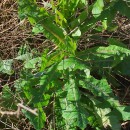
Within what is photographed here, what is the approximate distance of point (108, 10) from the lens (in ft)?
6.36

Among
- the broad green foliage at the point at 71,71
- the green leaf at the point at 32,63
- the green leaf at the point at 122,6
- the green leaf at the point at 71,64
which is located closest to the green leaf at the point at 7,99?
the broad green foliage at the point at 71,71

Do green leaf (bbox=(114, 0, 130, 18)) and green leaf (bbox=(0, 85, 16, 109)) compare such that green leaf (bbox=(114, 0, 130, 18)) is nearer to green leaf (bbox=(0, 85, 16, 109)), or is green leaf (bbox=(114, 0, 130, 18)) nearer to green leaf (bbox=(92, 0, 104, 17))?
green leaf (bbox=(92, 0, 104, 17))

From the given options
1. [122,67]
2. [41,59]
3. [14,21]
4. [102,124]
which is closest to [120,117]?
[102,124]

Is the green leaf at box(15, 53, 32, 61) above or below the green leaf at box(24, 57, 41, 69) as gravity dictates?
above

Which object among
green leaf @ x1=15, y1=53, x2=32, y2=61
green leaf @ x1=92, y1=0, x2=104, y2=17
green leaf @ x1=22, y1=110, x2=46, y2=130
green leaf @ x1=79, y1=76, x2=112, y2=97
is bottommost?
green leaf @ x1=22, y1=110, x2=46, y2=130

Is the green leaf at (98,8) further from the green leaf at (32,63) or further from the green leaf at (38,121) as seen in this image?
the green leaf at (38,121)

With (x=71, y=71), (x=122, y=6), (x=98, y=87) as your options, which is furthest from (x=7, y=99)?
(x=122, y=6)

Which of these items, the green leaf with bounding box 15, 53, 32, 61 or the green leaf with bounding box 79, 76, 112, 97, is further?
the green leaf with bounding box 15, 53, 32, 61

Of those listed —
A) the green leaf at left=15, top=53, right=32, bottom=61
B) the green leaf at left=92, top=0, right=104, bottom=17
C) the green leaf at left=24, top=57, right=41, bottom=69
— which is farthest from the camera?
the green leaf at left=15, top=53, right=32, bottom=61

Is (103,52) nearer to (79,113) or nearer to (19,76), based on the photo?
(79,113)

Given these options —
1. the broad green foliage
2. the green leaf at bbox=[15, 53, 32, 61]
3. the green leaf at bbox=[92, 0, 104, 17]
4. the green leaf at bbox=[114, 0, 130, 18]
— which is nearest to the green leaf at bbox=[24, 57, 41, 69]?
the broad green foliage

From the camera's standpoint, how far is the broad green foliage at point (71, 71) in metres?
1.90

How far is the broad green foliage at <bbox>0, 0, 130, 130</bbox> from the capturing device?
1901 mm

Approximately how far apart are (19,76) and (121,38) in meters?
0.70
